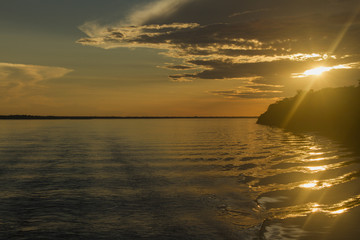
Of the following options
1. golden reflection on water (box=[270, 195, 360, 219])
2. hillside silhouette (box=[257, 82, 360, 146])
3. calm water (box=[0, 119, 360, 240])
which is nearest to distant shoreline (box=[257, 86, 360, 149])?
hillside silhouette (box=[257, 82, 360, 146])

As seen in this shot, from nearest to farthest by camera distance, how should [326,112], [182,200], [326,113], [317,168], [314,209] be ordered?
[314,209] → [182,200] → [317,168] → [326,113] → [326,112]

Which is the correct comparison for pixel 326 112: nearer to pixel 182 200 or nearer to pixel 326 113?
pixel 326 113

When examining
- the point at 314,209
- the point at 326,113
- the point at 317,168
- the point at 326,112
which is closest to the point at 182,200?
the point at 314,209

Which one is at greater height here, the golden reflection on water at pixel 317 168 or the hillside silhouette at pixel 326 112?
the hillside silhouette at pixel 326 112

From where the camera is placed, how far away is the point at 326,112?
8525 cm

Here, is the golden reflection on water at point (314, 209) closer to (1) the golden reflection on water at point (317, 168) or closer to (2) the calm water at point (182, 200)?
(2) the calm water at point (182, 200)

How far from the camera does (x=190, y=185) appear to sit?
19.8m

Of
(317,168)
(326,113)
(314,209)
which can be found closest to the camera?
(314,209)

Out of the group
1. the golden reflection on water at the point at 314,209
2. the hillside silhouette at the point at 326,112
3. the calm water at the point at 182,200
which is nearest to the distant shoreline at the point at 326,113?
the hillside silhouette at the point at 326,112

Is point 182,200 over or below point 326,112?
below

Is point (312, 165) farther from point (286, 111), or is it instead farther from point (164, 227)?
point (286, 111)

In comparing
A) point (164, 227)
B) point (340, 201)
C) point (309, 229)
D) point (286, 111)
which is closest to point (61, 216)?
point (164, 227)

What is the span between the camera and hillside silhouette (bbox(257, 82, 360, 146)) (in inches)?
2207

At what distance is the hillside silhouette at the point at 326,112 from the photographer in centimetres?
5607
